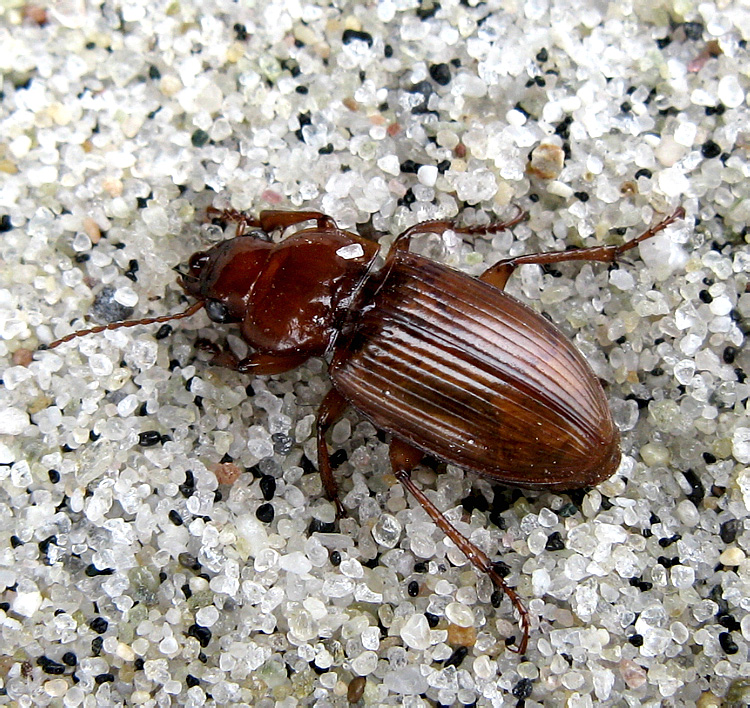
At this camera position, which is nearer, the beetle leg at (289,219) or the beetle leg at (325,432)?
the beetle leg at (325,432)

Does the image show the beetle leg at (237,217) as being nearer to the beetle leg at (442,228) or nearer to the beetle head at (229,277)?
the beetle head at (229,277)

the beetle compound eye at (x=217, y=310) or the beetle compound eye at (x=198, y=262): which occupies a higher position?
the beetle compound eye at (x=198, y=262)

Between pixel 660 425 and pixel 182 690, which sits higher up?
pixel 660 425

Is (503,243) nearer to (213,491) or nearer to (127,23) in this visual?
(213,491)

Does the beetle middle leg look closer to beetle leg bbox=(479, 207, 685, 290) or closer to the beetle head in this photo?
the beetle head

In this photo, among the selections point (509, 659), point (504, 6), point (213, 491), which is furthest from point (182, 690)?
point (504, 6)

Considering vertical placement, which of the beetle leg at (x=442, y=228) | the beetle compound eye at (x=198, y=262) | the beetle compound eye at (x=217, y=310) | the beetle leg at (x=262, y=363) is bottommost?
the beetle leg at (x=262, y=363)

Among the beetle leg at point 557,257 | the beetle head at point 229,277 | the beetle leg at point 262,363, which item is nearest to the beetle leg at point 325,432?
the beetle leg at point 262,363
